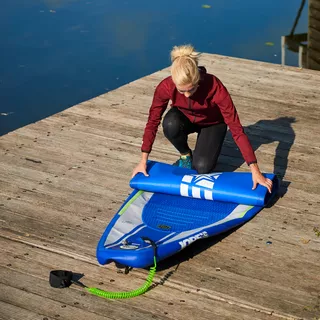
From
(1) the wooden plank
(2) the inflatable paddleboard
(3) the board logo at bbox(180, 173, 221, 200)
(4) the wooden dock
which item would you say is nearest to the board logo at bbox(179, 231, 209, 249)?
(2) the inflatable paddleboard

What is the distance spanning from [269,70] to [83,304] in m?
4.75

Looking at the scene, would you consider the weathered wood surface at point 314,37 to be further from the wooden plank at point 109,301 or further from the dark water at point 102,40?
the wooden plank at point 109,301

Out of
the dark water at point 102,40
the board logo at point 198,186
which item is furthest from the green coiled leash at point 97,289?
the dark water at point 102,40

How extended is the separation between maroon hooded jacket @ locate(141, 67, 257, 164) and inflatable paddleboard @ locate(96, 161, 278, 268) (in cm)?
22

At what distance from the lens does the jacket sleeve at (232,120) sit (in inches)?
190

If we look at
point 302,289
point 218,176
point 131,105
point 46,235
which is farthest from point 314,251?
point 131,105

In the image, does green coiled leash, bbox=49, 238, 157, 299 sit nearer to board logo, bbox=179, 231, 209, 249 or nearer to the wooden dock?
the wooden dock

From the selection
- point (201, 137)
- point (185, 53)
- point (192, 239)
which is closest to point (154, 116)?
point (201, 137)

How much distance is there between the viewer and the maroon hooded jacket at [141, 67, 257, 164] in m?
4.86

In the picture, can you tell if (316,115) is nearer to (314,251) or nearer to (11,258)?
(314,251)

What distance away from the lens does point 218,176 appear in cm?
505

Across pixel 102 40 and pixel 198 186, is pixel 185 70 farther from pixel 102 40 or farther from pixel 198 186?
pixel 102 40

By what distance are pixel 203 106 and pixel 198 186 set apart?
1.82ft

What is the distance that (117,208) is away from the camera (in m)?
5.07
